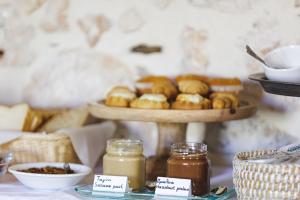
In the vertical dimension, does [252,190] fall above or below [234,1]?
below

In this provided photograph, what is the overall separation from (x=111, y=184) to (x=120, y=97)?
10.6 inches

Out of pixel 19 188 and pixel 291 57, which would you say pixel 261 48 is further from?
pixel 19 188

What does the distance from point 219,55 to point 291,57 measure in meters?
0.41

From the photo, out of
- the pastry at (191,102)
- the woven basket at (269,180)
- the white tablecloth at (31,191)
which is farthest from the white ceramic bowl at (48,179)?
the woven basket at (269,180)

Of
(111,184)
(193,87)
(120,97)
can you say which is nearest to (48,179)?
(111,184)

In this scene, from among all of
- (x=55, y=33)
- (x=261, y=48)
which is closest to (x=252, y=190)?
(x=261, y=48)

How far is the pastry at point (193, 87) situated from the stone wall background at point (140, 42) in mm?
89

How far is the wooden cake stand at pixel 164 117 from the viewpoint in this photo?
1289 millimetres

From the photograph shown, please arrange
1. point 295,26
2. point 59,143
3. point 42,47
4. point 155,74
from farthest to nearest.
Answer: point 42,47 → point 155,74 → point 295,26 → point 59,143

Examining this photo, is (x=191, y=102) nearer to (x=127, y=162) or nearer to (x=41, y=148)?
(x=127, y=162)

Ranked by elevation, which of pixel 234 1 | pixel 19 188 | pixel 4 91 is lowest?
pixel 19 188

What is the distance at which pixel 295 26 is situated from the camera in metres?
1.51

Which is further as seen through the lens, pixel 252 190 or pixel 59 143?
pixel 59 143

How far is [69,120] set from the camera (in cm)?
157
